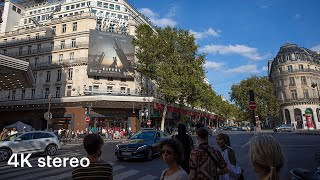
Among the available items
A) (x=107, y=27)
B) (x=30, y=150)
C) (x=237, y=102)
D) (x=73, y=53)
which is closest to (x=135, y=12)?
(x=107, y=27)

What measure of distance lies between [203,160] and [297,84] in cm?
6703

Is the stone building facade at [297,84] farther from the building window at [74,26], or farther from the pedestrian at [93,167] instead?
the pedestrian at [93,167]

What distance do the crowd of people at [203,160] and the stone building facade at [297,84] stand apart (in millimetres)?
63644

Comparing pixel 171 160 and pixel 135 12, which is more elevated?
pixel 135 12

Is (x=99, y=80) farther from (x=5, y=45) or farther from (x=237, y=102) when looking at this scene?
(x=237, y=102)

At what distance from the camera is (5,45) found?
1784 inches

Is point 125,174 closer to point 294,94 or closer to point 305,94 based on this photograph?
point 294,94

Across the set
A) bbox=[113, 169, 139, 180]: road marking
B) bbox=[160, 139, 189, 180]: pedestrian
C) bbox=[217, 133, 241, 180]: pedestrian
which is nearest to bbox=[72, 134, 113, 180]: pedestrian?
bbox=[160, 139, 189, 180]: pedestrian

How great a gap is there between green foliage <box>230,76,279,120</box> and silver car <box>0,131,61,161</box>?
2245 inches

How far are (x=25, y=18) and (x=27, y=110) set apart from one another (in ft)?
90.2

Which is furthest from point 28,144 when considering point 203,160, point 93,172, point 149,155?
point 203,160

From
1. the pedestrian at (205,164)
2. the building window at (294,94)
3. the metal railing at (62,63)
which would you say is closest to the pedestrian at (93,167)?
the pedestrian at (205,164)

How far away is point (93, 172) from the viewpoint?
2926mm

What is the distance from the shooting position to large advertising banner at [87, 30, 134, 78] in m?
38.0
